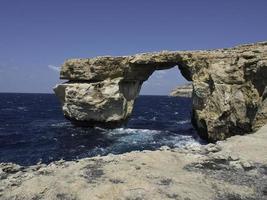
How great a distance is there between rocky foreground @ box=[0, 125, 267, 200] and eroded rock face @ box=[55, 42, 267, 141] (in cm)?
1395

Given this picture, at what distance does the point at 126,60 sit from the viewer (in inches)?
1745

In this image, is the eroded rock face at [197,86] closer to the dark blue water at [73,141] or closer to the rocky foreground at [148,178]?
the dark blue water at [73,141]

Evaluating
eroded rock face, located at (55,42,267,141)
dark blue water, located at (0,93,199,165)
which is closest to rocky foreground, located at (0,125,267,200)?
eroded rock face, located at (55,42,267,141)

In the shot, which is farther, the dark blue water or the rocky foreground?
the dark blue water

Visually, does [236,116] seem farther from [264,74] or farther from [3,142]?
[3,142]

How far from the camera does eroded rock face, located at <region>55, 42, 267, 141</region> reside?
3167 centimetres

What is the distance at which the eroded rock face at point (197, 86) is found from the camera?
31672mm

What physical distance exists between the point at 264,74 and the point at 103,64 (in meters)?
20.9

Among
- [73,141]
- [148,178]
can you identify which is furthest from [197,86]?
[148,178]

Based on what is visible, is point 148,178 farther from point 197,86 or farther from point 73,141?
point 73,141

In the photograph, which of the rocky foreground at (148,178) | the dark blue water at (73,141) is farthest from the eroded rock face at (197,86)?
the rocky foreground at (148,178)

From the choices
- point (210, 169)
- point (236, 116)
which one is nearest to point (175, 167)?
point (210, 169)

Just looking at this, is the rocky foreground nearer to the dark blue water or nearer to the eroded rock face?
the eroded rock face

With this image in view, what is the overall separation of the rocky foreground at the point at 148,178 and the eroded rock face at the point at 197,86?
13.9 metres
